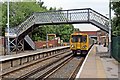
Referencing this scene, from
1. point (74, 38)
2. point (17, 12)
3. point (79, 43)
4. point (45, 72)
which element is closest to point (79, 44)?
point (79, 43)

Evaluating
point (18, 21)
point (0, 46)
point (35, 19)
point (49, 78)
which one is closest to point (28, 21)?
point (35, 19)

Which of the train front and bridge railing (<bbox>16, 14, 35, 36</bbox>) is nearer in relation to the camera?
the train front

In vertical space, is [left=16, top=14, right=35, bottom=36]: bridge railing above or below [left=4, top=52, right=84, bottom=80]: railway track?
above

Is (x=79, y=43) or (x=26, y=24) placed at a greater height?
(x=26, y=24)

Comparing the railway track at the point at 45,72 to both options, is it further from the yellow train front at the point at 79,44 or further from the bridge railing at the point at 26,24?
the bridge railing at the point at 26,24

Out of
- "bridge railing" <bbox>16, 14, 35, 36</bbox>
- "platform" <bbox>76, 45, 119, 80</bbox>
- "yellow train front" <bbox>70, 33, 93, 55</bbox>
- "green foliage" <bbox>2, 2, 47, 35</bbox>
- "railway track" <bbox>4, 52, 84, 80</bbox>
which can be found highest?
"green foliage" <bbox>2, 2, 47, 35</bbox>

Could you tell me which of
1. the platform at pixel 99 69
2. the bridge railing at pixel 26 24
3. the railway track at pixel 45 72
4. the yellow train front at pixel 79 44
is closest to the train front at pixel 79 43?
the yellow train front at pixel 79 44

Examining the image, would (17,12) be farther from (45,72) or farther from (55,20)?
(45,72)

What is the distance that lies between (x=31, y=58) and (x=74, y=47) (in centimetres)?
726

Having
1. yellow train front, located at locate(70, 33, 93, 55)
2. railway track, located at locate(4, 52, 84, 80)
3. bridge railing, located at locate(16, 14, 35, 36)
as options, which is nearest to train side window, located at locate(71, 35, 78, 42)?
yellow train front, located at locate(70, 33, 93, 55)

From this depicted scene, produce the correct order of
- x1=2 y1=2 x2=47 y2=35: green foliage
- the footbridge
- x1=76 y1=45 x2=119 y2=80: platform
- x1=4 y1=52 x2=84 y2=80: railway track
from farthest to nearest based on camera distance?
x1=2 y1=2 x2=47 y2=35: green foliage
the footbridge
x1=4 y1=52 x2=84 y2=80: railway track
x1=76 y1=45 x2=119 y2=80: platform

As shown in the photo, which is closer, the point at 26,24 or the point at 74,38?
the point at 74,38

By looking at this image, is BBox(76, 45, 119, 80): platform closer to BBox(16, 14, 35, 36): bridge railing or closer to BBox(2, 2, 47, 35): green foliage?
BBox(16, 14, 35, 36): bridge railing

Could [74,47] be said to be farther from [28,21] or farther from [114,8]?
[114,8]
